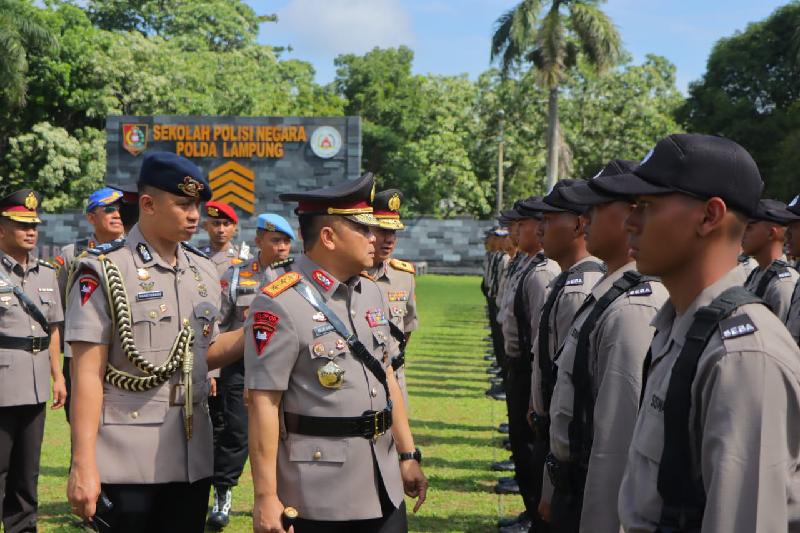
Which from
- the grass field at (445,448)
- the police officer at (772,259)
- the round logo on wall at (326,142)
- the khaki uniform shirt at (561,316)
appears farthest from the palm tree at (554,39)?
the khaki uniform shirt at (561,316)

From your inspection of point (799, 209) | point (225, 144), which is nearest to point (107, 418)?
point (799, 209)

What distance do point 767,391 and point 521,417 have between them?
5333 mm

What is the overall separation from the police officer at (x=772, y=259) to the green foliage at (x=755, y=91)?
34.5 meters

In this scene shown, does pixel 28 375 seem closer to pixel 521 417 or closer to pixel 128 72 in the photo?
pixel 521 417

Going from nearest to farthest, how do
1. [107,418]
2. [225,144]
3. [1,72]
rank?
[107,418]
[225,144]
[1,72]

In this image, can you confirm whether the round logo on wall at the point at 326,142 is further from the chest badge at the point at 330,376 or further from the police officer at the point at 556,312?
the chest badge at the point at 330,376

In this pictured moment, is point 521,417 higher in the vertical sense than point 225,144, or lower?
lower

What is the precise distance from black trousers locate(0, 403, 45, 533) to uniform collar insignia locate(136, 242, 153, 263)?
94.2 inches

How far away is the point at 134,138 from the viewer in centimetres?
2484

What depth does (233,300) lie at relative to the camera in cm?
747

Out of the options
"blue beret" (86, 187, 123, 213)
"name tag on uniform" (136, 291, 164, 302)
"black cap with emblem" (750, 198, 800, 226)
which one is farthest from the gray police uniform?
"black cap with emblem" (750, 198, 800, 226)

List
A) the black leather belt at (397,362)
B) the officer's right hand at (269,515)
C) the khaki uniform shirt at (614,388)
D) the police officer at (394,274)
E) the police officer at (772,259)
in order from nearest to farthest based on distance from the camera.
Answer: the khaki uniform shirt at (614,388) < the officer's right hand at (269,515) < the black leather belt at (397,362) < the police officer at (394,274) < the police officer at (772,259)

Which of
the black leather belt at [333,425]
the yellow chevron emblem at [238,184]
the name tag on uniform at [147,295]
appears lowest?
the black leather belt at [333,425]

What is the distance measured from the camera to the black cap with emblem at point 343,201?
3961mm
